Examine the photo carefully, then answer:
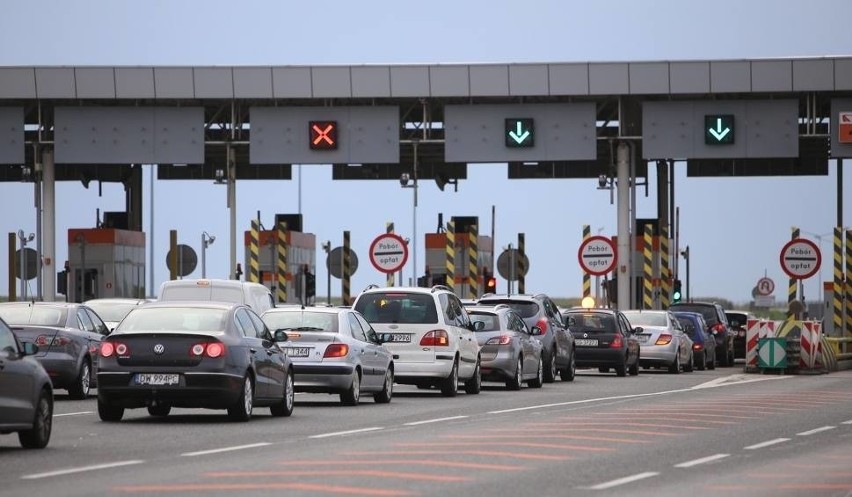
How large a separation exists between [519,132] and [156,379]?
27.4 metres

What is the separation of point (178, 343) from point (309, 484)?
323 inches

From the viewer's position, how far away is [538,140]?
4900cm

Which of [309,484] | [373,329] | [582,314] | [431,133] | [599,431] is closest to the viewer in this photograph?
[309,484]

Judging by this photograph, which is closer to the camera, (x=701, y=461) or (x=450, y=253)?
(x=701, y=461)

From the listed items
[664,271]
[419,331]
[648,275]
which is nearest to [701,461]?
[419,331]

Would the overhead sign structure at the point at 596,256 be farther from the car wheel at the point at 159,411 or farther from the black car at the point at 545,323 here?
the car wheel at the point at 159,411

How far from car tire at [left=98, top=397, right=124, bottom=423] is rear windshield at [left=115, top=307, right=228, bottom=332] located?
2.75 ft

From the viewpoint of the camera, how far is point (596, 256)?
46500 millimetres

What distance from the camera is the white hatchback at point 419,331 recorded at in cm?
3078

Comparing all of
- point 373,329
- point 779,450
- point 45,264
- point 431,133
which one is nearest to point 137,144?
point 45,264

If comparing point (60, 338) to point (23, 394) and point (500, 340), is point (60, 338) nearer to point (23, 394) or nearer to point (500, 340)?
point (500, 340)

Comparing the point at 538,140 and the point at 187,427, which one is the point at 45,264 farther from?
the point at 187,427

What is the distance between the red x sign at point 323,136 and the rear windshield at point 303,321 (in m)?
21.3

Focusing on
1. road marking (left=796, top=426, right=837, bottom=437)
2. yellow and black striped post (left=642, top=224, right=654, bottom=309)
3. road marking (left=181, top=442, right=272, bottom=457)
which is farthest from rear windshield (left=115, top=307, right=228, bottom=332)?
yellow and black striped post (left=642, top=224, right=654, bottom=309)
